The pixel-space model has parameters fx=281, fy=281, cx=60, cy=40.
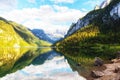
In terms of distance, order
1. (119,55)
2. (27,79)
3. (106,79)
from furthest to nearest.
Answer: (119,55) → (27,79) → (106,79)

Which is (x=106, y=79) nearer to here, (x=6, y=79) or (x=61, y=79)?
(x=61, y=79)

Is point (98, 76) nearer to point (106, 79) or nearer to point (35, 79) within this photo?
point (106, 79)

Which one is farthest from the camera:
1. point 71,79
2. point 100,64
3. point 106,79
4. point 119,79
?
point 100,64

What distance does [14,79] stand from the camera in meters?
58.0

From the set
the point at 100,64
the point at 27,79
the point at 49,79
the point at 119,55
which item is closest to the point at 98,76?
the point at 49,79

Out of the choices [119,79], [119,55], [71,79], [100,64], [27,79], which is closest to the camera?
[119,79]

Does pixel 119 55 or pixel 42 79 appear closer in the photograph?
pixel 42 79

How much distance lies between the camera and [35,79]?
5744cm

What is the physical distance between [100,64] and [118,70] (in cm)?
2074

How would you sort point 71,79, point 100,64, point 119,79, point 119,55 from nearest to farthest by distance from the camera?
point 119,79 < point 71,79 < point 100,64 < point 119,55

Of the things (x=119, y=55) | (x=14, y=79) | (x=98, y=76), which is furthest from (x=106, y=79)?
(x=119, y=55)

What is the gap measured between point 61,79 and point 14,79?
9722 millimetres

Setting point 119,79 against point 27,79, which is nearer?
point 119,79

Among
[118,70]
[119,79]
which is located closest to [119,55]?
[118,70]
